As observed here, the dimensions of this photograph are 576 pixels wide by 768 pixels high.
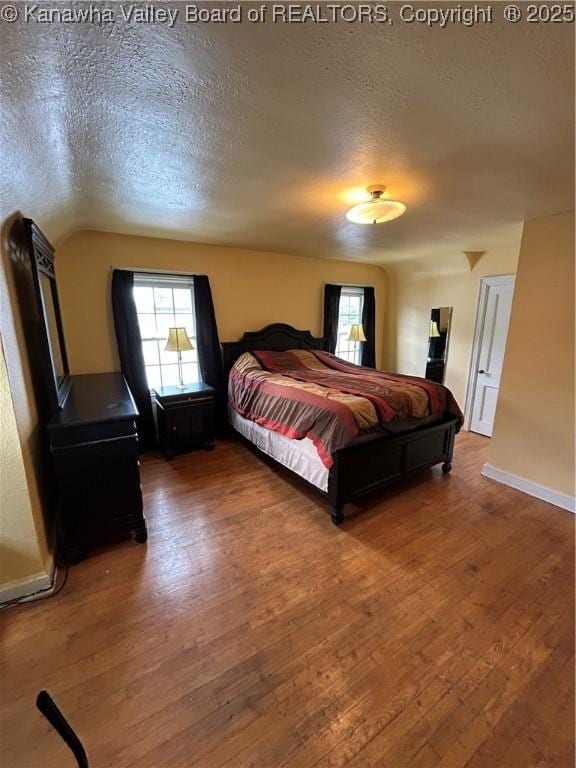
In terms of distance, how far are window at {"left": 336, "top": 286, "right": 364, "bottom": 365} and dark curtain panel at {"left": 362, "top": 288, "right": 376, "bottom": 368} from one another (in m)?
0.08

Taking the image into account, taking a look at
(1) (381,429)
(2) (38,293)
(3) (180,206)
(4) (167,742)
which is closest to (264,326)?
(3) (180,206)

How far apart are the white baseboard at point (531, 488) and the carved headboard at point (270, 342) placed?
2623mm

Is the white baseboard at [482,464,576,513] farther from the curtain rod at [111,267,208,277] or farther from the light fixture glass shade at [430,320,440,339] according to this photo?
the curtain rod at [111,267,208,277]

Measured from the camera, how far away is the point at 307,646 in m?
1.51

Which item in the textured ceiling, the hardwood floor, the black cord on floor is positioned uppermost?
the textured ceiling

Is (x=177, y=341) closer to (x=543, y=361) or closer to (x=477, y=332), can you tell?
(x=543, y=361)

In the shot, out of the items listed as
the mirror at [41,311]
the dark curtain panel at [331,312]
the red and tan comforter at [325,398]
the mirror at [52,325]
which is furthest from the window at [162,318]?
A: the dark curtain panel at [331,312]

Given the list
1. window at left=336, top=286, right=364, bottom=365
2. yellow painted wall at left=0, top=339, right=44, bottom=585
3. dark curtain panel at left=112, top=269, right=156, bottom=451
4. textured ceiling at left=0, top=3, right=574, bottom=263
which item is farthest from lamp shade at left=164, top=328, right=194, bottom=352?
window at left=336, top=286, right=364, bottom=365

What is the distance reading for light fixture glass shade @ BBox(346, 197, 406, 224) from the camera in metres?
2.07

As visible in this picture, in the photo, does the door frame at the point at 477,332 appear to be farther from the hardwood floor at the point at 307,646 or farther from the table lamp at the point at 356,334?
the hardwood floor at the point at 307,646

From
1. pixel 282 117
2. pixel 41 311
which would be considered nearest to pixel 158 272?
pixel 41 311

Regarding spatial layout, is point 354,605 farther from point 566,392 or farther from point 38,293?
point 38,293

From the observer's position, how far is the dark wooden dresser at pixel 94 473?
189 centimetres

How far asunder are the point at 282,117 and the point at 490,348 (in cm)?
369
